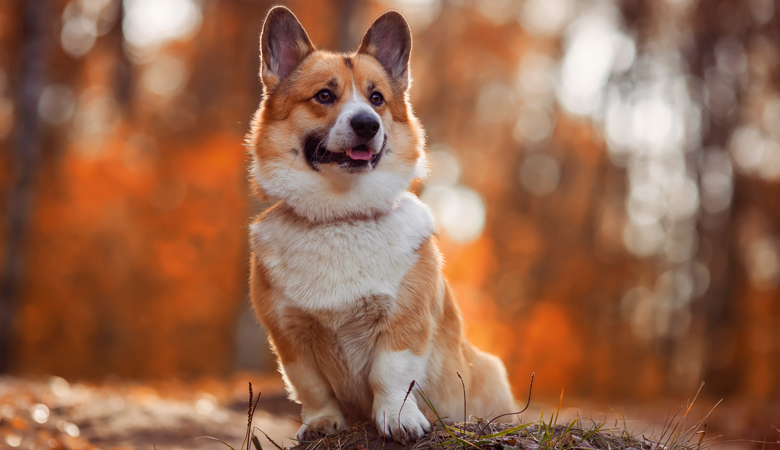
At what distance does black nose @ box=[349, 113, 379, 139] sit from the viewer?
130 inches

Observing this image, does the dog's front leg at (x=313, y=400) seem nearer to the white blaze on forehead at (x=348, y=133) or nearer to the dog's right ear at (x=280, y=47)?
the white blaze on forehead at (x=348, y=133)

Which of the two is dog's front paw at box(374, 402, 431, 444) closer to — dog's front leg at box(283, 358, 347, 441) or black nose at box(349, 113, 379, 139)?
dog's front leg at box(283, 358, 347, 441)

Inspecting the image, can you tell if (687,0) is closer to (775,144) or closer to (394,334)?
(775,144)

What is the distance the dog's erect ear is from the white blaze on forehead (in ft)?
2.37

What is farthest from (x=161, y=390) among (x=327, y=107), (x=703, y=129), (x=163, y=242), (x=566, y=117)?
(x=566, y=117)

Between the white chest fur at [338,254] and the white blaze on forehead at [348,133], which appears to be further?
the white blaze on forehead at [348,133]

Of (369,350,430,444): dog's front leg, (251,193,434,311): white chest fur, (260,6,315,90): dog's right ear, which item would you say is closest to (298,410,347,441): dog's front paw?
(369,350,430,444): dog's front leg

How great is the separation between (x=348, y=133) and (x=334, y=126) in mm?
118

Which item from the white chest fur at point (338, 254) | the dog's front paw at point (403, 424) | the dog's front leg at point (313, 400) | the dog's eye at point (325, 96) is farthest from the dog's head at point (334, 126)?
the dog's front paw at point (403, 424)

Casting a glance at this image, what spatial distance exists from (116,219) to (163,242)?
62.5 inches

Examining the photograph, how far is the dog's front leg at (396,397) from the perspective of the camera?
9.73ft

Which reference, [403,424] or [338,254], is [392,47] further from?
[403,424]

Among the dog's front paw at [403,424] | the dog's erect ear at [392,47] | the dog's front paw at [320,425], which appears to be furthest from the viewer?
the dog's erect ear at [392,47]

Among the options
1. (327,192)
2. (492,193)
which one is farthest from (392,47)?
(492,193)
